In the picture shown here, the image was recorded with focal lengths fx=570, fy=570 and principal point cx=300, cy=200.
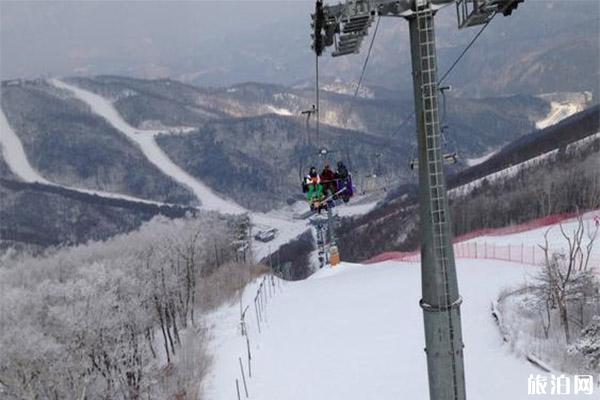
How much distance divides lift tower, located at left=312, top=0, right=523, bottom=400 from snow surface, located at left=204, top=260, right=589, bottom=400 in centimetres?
1012

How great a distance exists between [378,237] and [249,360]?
3706 inches

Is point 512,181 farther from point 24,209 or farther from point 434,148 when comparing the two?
point 24,209

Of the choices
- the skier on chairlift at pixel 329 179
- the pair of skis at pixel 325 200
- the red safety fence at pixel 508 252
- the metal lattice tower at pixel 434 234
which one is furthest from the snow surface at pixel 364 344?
the metal lattice tower at pixel 434 234

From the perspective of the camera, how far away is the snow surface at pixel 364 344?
20.8m

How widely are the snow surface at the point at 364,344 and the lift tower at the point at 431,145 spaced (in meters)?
10.1

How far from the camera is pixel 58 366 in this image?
42375 mm

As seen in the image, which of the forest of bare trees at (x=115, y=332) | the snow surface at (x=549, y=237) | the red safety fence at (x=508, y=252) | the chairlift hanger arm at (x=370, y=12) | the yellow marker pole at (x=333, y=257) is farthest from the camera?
the yellow marker pole at (x=333, y=257)

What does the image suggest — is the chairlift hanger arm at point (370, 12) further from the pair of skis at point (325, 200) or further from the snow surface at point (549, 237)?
the snow surface at point (549, 237)

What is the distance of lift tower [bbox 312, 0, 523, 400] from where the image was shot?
28.7ft

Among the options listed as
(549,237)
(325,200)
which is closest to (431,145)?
(325,200)

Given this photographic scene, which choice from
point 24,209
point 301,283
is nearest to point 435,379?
point 301,283

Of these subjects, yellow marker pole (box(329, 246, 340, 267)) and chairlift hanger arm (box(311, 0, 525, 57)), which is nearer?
chairlift hanger arm (box(311, 0, 525, 57))

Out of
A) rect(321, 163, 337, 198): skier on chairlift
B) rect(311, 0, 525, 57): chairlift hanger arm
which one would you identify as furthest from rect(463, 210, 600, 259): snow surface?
rect(311, 0, 525, 57): chairlift hanger arm

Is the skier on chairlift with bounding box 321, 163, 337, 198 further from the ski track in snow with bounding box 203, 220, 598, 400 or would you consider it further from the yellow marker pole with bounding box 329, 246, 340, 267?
the yellow marker pole with bounding box 329, 246, 340, 267
